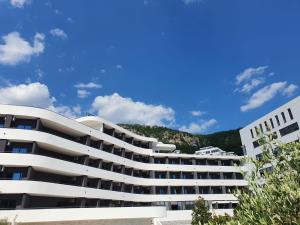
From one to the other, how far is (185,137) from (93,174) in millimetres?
94670

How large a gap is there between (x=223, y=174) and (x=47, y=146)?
42305 mm

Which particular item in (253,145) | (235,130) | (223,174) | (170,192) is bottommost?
(170,192)

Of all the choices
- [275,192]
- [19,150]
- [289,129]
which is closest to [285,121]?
[289,129]

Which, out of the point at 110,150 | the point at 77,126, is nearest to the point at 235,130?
the point at 110,150

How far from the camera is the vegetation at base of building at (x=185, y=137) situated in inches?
4807

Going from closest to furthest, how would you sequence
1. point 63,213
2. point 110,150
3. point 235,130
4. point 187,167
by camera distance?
1. point 63,213
2. point 110,150
3. point 187,167
4. point 235,130

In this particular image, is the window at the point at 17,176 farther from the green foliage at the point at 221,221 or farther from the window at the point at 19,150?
the green foliage at the point at 221,221

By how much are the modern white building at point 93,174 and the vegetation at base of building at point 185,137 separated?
51594mm

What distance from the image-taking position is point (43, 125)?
4081 centimetres

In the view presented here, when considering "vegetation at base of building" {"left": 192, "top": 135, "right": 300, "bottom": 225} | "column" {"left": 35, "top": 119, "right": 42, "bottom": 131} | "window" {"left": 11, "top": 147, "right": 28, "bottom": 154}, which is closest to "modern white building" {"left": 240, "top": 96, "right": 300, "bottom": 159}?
"column" {"left": 35, "top": 119, "right": 42, "bottom": 131}

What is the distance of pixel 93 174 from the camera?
148 feet

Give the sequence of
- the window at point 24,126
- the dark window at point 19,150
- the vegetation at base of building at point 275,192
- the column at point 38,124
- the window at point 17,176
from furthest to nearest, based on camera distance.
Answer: the window at point 24,126, the column at point 38,124, the dark window at point 19,150, the window at point 17,176, the vegetation at base of building at point 275,192

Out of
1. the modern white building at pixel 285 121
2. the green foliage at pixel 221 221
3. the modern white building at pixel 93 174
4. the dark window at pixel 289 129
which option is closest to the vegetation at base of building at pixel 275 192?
the green foliage at pixel 221 221

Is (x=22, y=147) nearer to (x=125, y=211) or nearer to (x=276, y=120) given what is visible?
(x=125, y=211)
